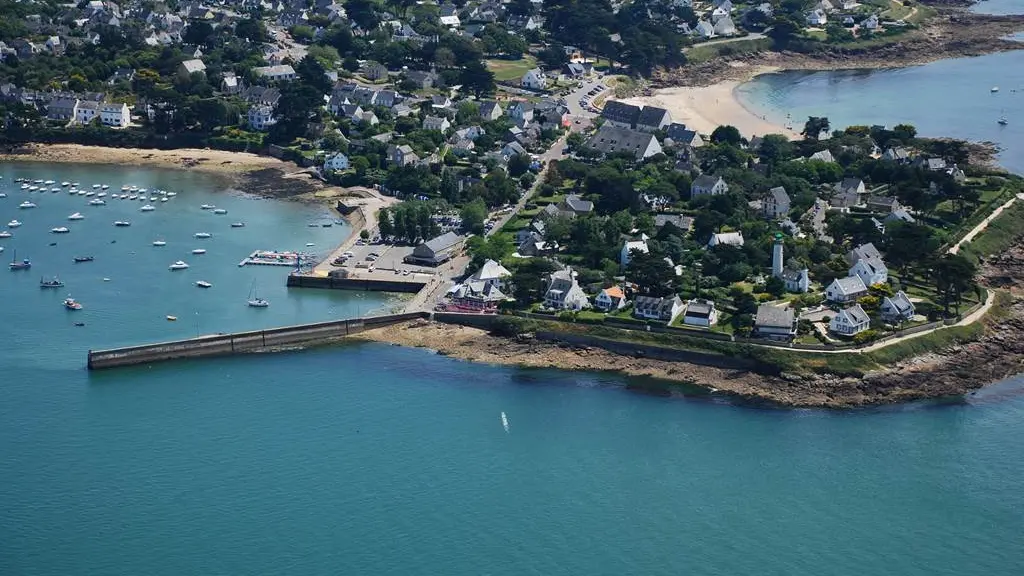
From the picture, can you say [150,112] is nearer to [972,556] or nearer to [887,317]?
[887,317]

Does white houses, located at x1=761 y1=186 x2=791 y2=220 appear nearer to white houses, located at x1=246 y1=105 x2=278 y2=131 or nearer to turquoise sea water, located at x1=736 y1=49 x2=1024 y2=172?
turquoise sea water, located at x1=736 y1=49 x2=1024 y2=172

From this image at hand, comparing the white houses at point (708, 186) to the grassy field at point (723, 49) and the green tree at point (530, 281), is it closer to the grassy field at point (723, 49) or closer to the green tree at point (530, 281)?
the green tree at point (530, 281)

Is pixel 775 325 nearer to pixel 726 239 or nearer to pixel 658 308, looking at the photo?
pixel 658 308

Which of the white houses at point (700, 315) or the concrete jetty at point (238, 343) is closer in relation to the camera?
the concrete jetty at point (238, 343)

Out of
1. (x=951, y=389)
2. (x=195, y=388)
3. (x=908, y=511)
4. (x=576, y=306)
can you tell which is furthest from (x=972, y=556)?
(x=195, y=388)

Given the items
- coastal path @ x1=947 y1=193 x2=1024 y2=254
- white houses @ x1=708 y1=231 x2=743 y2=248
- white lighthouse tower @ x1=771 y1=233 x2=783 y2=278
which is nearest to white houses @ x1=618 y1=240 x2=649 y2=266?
white houses @ x1=708 y1=231 x2=743 y2=248

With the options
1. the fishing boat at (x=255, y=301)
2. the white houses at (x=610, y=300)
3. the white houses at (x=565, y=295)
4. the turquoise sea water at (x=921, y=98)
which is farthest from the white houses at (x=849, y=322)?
the turquoise sea water at (x=921, y=98)
